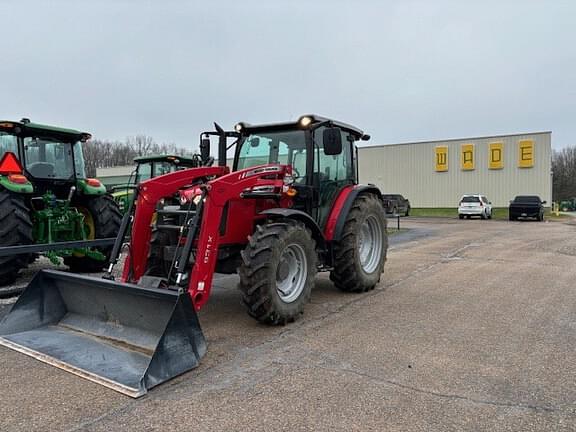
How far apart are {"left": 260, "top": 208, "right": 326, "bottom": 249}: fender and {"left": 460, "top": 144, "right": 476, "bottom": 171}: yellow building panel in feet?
107

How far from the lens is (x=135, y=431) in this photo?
2906 millimetres

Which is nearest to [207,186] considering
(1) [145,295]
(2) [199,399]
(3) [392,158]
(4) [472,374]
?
(1) [145,295]

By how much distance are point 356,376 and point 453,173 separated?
3539cm

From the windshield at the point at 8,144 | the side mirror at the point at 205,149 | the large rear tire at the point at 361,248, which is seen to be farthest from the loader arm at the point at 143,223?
the windshield at the point at 8,144

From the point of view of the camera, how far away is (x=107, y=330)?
4367 millimetres

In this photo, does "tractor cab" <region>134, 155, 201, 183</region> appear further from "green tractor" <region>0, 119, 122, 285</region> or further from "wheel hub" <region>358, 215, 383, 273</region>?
Answer: "wheel hub" <region>358, 215, 383, 273</region>

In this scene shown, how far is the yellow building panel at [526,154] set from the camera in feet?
108

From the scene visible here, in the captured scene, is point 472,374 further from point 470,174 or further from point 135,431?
point 470,174

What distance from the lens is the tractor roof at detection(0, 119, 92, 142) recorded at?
25.2 ft

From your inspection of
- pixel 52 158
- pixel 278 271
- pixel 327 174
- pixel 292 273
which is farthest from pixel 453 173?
pixel 278 271

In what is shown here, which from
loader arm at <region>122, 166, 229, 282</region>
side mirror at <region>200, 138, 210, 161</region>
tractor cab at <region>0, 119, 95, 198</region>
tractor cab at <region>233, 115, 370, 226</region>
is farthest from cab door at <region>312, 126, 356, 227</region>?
tractor cab at <region>0, 119, 95, 198</region>

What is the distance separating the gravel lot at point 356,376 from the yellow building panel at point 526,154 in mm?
30021

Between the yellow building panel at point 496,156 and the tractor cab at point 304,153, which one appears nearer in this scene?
the tractor cab at point 304,153

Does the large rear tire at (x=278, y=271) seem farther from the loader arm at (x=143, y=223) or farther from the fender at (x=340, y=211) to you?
the loader arm at (x=143, y=223)
